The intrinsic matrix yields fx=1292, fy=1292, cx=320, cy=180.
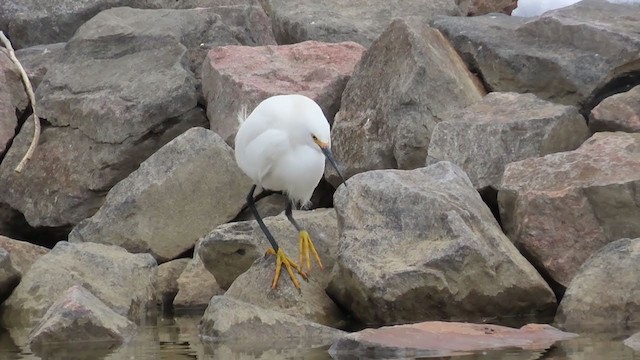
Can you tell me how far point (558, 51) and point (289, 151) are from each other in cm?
309

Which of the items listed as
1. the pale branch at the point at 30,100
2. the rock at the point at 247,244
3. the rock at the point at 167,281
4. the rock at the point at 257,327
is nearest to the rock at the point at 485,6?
the pale branch at the point at 30,100

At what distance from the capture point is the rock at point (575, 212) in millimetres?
7453

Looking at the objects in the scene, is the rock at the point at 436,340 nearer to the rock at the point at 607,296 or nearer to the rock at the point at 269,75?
the rock at the point at 607,296

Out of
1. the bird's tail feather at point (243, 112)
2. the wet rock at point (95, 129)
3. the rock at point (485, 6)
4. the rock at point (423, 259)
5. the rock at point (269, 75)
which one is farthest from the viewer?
the rock at point (485, 6)

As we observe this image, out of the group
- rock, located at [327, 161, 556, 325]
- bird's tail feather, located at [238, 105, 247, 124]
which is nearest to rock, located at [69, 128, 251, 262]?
bird's tail feather, located at [238, 105, 247, 124]

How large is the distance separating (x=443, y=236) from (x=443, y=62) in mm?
2627

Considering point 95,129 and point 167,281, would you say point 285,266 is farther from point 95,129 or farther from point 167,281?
point 95,129

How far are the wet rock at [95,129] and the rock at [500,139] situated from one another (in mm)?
2531

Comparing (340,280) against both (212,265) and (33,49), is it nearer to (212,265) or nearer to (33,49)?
(212,265)

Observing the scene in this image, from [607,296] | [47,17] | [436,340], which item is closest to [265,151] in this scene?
[436,340]

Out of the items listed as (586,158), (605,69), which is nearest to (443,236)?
(586,158)

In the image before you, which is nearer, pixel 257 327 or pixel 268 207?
pixel 257 327

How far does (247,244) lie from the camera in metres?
7.83

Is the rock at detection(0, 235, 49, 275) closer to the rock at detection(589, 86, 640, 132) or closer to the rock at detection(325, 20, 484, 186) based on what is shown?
the rock at detection(325, 20, 484, 186)
